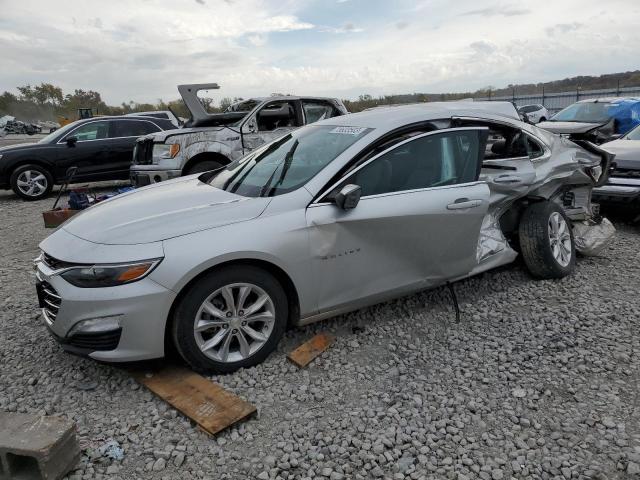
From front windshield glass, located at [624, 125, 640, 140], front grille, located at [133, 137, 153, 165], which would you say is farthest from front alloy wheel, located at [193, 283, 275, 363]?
front windshield glass, located at [624, 125, 640, 140]

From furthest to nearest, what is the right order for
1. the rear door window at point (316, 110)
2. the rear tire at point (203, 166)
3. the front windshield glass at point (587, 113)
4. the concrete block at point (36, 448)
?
the front windshield glass at point (587, 113), the rear door window at point (316, 110), the rear tire at point (203, 166), the concrete block at point (36, 448)

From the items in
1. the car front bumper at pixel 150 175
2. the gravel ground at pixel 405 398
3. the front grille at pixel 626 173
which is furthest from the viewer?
the car front bumper at pixel 150 175

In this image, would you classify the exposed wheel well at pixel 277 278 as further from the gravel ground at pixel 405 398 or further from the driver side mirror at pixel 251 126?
the driver side mirror at pixel 251 126

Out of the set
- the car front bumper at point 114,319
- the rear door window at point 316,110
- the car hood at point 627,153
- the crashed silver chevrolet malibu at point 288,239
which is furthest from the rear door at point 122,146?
the car hood at point 627,153

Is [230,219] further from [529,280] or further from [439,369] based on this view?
[529,280]

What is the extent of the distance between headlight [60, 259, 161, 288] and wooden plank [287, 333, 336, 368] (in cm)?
114

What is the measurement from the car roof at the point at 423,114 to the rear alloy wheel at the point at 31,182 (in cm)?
810

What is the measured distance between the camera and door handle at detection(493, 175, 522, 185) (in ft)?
14.0

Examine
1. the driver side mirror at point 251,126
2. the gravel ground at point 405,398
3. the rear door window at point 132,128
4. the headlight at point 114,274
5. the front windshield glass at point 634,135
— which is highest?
the rear door window at point 132,128

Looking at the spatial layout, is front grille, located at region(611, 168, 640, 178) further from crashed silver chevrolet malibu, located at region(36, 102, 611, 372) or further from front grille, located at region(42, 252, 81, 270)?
front grille, located at region(42, 252, 81, 270)

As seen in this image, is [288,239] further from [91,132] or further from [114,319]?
[91,132]

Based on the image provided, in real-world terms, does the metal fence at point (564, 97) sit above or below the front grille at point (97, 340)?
below

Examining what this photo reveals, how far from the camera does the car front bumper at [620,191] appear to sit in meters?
6.27

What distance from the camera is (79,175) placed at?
405 inches
